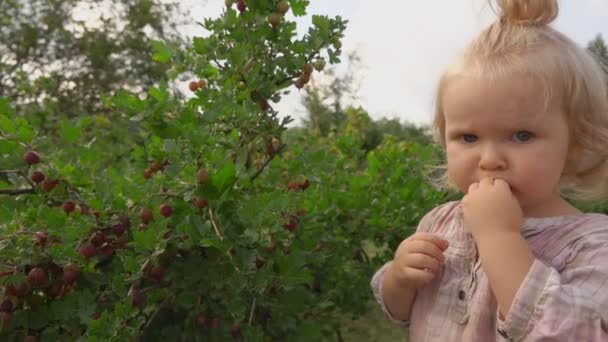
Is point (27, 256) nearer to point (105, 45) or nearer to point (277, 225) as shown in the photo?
point (277, 225)

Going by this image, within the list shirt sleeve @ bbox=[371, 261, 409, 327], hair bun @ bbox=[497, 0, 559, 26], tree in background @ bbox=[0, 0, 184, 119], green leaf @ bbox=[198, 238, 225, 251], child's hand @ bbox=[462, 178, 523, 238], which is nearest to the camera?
child's hand @ bbox=[462, 178, 523, 238]

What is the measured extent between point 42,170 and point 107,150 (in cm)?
235

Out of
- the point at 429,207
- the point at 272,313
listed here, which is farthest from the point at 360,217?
the point at 272,313

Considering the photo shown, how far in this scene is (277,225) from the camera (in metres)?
1.58

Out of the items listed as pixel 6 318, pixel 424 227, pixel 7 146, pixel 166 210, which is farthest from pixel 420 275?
pixel 7 146

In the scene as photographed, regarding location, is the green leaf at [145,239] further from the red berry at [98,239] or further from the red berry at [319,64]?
the red berry at [319,64]

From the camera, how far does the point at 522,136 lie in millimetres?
1216

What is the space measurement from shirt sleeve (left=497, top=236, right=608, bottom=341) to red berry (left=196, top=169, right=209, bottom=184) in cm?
75

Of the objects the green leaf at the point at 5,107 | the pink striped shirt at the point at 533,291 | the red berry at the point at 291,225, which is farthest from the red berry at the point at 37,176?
the pink striped shirt at the point at 533,291

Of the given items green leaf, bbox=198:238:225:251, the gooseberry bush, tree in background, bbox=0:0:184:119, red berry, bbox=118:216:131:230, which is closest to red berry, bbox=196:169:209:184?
the gooseberry bush

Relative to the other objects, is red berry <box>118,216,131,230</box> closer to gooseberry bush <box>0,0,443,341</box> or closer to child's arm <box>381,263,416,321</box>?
gooseberry bush <box>0,0,443,341</box>

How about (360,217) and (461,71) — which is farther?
A: (360,217)

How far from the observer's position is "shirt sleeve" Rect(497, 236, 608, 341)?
42.8 inches

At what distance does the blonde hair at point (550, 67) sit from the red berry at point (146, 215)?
32.2 inches
